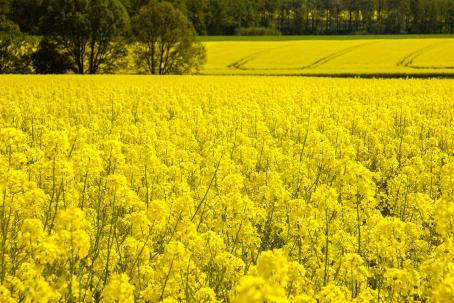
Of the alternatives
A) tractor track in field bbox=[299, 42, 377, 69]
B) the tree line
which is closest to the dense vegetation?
the tree line

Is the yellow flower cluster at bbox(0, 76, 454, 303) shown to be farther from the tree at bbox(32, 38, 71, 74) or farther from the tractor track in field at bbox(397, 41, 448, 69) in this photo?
the tree at bbox(32, 38, 71, 74)

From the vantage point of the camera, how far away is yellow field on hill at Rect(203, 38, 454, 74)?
128 feet

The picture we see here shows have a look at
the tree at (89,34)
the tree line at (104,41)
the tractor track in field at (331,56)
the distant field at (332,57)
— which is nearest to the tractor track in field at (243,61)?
the distant field at (332,57)

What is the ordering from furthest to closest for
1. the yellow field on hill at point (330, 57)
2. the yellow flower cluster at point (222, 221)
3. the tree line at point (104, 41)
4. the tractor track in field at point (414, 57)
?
the tree line at point (104, 41), the yellow field on hill at point (330, 57), the tractor track in field at point (414, 57), the yellow flower cluster at point (222, 221)

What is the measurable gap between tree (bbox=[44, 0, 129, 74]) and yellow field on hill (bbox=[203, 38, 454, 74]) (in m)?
7.21

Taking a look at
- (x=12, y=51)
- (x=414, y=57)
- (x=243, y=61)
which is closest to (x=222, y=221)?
(x=414, y=57)

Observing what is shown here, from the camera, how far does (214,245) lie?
13.1ft

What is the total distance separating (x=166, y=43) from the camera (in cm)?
4481

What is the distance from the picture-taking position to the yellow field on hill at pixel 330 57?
38.9 metres

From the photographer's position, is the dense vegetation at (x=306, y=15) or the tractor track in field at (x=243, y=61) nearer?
the tractor track in field at (x=243, y=61)

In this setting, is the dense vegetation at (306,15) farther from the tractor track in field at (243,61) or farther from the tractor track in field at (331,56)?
the tractor track in field at (331,56)

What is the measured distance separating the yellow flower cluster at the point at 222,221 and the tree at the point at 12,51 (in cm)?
3341

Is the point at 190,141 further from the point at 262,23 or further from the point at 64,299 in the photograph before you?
the point at 262,23

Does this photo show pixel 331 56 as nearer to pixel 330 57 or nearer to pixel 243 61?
pixel 330 57
